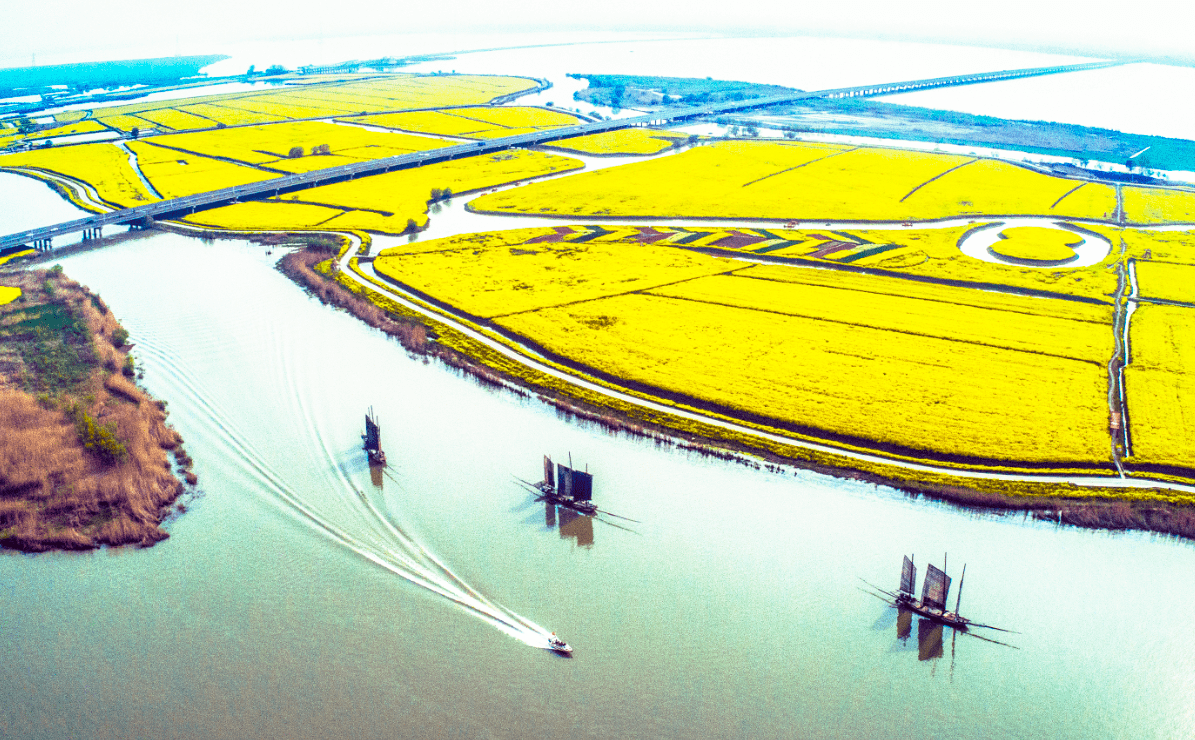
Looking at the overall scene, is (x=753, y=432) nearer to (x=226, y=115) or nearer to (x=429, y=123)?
(x=429, y=123)

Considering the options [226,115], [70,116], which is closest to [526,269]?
[226,115]

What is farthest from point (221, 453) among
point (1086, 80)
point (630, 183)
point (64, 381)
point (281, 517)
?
point (1086, 80)

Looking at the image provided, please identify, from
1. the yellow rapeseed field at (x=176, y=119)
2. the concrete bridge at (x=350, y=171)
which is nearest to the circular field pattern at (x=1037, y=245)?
the concrete bridge at (x=350, y=171)

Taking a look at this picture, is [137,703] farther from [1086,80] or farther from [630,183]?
[1086,80]

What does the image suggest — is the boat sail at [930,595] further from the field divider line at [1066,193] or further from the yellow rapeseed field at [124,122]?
the yellow rapeseed field at [124,122]

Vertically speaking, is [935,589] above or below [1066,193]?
below

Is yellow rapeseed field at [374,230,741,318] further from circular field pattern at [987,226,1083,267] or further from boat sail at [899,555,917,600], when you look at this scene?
boat sail at [899,555,917,600]
